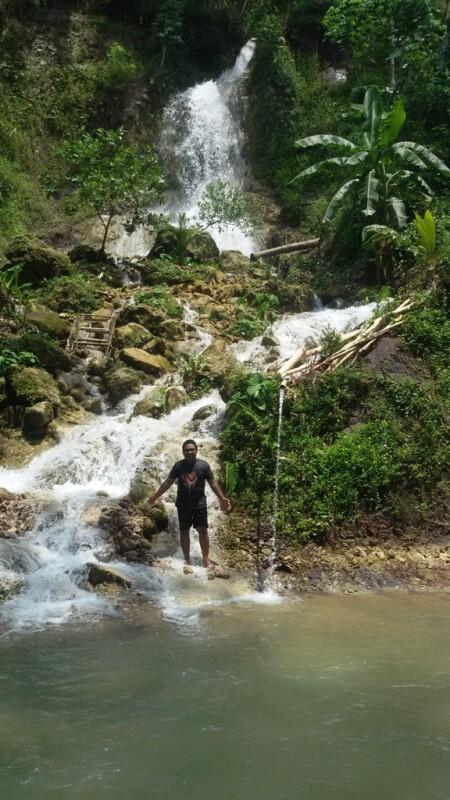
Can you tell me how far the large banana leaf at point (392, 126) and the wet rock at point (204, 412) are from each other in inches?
347

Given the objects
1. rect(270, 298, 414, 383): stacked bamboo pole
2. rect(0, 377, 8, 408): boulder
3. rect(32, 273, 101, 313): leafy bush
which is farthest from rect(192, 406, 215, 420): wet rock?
rect(32, 273, 101, 313): leafy bush

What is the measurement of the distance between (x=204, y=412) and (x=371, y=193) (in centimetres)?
790

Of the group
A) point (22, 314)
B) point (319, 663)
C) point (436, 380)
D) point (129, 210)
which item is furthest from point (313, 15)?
point (319, 663)

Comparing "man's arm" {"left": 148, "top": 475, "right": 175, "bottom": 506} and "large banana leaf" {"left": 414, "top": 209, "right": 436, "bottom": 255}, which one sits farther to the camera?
"large banana leaf" {"left": 414, "top": 209, "right": 436, "bottom": 255}

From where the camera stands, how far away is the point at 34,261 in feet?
55.4

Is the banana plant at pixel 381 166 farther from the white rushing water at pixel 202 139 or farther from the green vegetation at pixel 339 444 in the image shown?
the white rushing water at pixel 202 139

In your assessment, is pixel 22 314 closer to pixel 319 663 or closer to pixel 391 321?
pixel 391 321

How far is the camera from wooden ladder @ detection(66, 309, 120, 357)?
1438 cm

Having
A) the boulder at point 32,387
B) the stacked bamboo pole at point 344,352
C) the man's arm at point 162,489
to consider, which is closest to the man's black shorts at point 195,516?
the man's arm at point 162,489

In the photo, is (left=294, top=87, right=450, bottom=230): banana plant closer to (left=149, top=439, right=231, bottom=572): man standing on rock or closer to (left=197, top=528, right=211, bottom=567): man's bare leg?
(left=149, top=439, right=231, bottom=572): man standing on rock

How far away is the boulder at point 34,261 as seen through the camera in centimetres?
1678

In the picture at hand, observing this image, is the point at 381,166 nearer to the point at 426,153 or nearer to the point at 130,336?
the point at 426,153

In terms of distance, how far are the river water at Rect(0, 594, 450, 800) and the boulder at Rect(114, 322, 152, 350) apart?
8336 mm

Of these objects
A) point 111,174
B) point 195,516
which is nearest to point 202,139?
point 111,174
